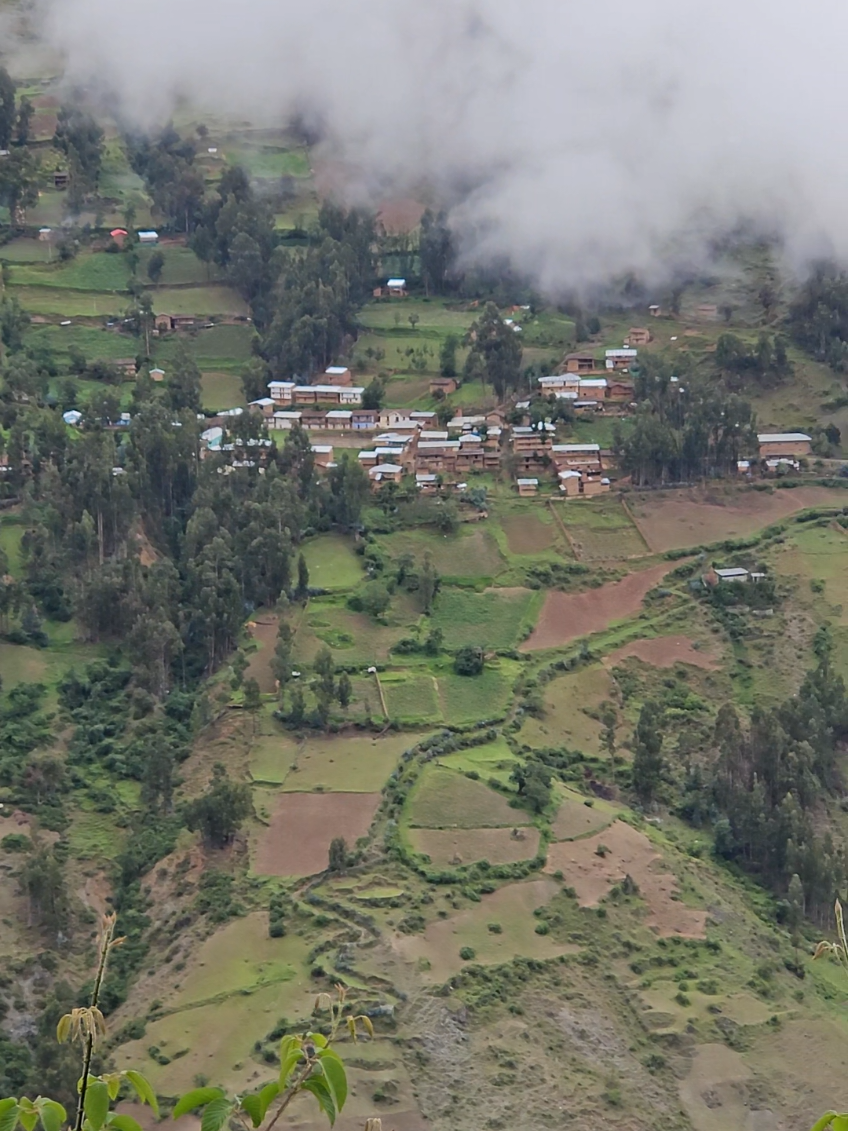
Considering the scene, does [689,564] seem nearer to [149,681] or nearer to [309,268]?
[149,681]

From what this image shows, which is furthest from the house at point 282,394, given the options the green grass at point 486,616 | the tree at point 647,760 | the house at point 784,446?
A: the tree at point 647,760

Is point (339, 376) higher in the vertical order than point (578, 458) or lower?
higher

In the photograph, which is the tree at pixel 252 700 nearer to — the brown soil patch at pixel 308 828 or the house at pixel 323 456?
the brown soil patch at pixel 308 828

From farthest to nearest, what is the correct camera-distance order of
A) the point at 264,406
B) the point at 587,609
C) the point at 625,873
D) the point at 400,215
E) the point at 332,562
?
1. the point at 400,215
2. the point at 264,406
3. the point at 332,562
4. the point at 587,609
5. the point at 625,873

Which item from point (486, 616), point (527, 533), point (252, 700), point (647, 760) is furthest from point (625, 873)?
point (527, 533)

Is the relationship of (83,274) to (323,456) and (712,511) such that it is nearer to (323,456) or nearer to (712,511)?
(323,456)

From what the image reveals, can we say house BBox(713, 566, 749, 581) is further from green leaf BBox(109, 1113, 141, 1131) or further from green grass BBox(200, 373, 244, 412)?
green leaf BBox(109, 1113, 141, 1131)
